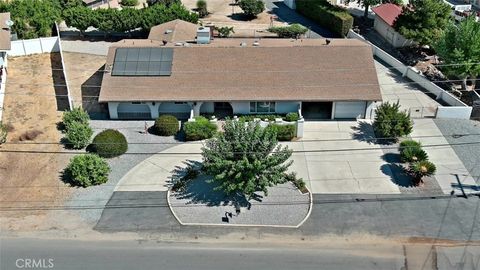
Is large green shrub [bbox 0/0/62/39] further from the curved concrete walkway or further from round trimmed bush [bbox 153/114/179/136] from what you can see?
the curved concrete walkway

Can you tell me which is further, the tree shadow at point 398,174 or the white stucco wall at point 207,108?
the white stucco wall at point 207,108

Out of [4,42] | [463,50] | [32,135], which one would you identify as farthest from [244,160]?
[4,42]

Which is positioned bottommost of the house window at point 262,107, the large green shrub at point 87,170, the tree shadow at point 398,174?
the tree shadow at point 398,174

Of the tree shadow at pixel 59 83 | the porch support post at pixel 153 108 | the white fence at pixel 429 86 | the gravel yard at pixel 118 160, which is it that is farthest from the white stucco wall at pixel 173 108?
the white fence at pixel 429 86

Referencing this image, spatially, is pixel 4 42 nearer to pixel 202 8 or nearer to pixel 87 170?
pixel 87 170

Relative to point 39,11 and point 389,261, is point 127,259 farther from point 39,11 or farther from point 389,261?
point 39,11

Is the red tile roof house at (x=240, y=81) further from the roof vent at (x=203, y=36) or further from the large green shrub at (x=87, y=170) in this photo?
the large green shrub at (x=87, y=170)

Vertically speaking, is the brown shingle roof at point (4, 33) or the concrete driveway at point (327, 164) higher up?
the brown shingle roof at point (4, 33)
